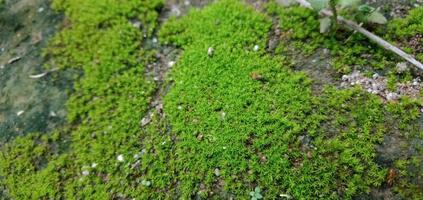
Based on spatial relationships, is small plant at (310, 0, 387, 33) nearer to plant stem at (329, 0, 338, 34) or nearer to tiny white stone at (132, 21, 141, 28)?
plant stem at (329, 0, 338, 34)

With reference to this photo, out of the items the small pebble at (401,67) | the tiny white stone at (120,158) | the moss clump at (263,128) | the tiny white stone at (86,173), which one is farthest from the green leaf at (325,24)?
the tiny white stone at (86,173)

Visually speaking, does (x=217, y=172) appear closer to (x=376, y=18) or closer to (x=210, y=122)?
(x=210, y=122)

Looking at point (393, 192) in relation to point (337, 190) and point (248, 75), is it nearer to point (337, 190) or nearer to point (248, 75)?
point (337, 190)

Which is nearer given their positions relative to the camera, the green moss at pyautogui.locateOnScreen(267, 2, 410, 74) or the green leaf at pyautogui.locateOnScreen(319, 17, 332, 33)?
the green moss at pyautogui.locateOnScreen(267, 2, 410, 74)

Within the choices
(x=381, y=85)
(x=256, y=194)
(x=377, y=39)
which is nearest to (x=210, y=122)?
(x=256, y=194)

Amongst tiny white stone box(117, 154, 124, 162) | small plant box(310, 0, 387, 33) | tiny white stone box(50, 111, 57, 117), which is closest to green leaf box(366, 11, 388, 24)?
small plant box(310, 0, 387, 33)

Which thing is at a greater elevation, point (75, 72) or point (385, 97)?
point (385, 97)

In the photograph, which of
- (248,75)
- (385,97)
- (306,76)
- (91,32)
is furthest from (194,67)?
(385,97)
